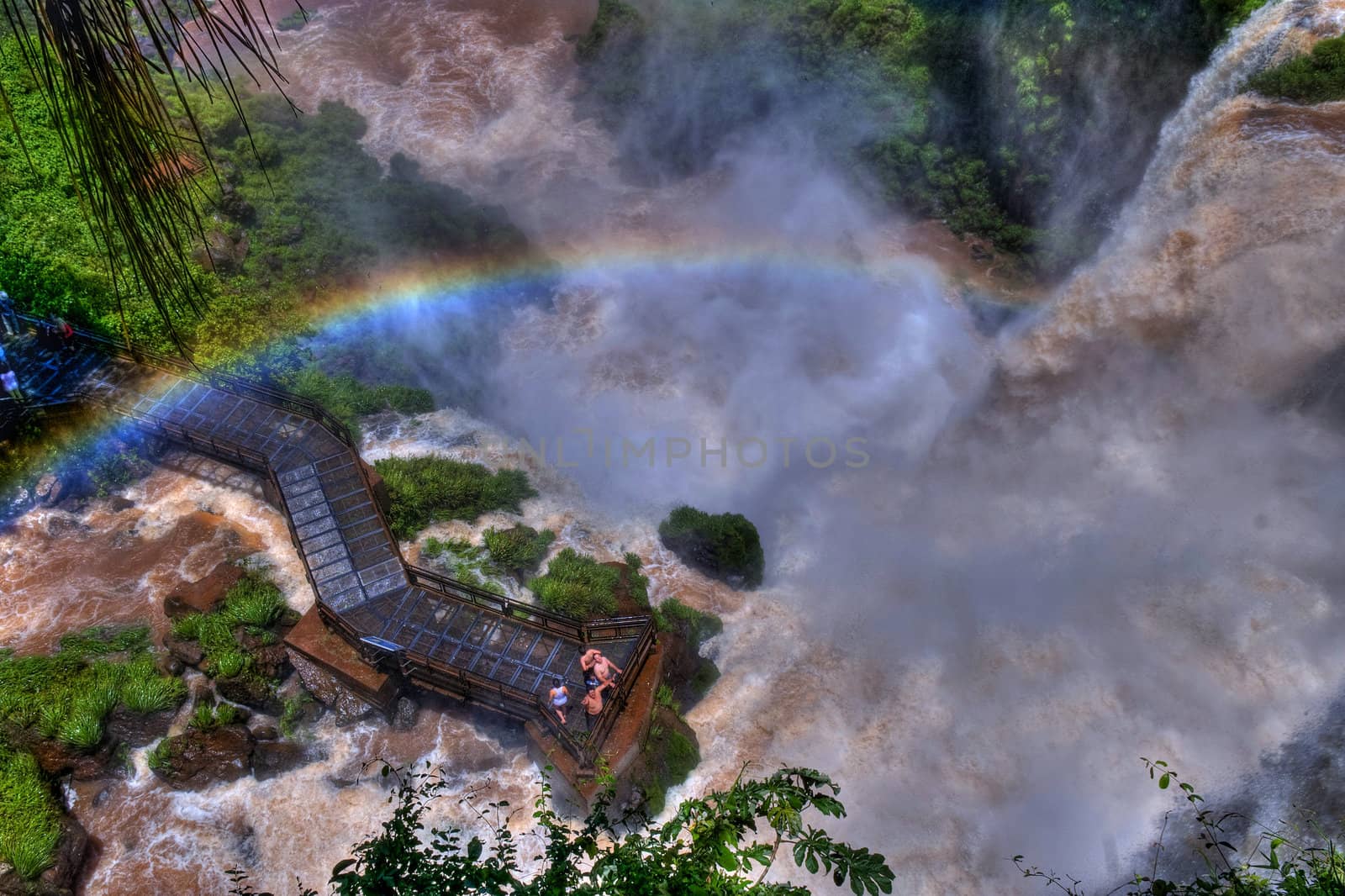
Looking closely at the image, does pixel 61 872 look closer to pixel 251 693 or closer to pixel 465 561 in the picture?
pixel 251 693

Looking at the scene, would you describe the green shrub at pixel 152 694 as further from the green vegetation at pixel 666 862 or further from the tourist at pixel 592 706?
the green vegetation at pixel 666 862

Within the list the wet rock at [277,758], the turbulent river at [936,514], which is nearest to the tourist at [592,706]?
the turbulent river at [936,514]

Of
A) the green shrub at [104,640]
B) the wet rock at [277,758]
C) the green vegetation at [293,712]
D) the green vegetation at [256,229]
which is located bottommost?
the wet rock at [277,758]

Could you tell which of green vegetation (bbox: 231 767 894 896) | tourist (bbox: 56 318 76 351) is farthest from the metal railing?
green vegetation (bbox: 231 767 894 896)

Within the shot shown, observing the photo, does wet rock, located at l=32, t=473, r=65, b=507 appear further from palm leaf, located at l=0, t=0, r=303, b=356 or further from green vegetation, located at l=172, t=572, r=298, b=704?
palm leaf, located at l=0, t=0, r=303, b=356

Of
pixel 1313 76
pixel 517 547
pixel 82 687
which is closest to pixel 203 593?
pixel 82 687

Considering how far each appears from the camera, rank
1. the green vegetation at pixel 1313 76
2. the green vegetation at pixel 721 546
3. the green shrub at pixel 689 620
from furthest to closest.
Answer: the green vegetation at pixel 1313 76 < the green vegetation at pixel 721 546 < the green shrub at pixel 689 620

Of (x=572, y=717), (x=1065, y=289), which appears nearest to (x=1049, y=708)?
(x=572, y=717)

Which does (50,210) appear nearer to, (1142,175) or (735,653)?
(735,653)
